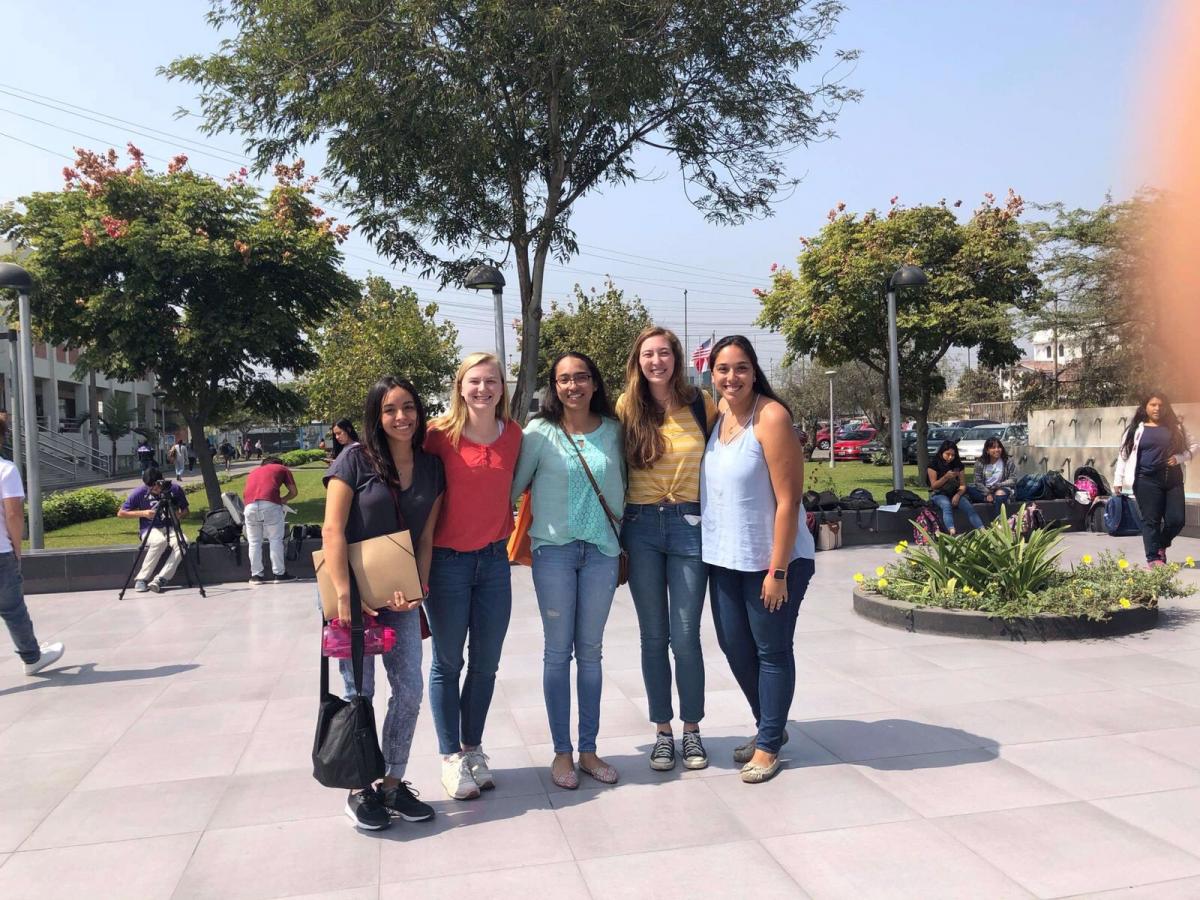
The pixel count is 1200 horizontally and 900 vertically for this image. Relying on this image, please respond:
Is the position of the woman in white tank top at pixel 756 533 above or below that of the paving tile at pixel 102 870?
above

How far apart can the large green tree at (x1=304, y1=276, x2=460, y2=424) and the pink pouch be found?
31441 mm

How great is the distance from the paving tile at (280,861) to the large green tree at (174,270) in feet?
48.8

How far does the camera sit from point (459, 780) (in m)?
4.01

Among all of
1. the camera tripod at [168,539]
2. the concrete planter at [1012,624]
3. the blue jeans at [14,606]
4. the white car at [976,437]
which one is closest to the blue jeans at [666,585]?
the concrete planter at [1012,624]

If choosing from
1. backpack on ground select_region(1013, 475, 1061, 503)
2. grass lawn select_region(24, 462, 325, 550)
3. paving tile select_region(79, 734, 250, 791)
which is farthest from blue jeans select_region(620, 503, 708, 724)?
backpack on ground select_region(1013, 475, 1061, 503)

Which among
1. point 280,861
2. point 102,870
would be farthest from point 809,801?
point 102,870

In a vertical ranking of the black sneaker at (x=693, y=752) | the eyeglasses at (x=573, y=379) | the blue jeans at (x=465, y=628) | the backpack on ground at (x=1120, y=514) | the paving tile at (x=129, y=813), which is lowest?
the paving tile at (x=129, y=813)

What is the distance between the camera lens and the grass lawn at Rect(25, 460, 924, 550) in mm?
15977

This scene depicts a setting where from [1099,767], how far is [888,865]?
1.43 meters

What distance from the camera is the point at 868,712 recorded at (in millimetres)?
5125

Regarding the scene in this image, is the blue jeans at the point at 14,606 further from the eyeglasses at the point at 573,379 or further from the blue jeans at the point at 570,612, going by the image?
the eyeglasses at the point at 573,379

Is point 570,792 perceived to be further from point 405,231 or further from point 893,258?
point 893,258

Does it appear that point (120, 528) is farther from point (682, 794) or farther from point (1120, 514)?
point (682, 794)

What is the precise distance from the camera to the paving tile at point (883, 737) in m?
4.47
